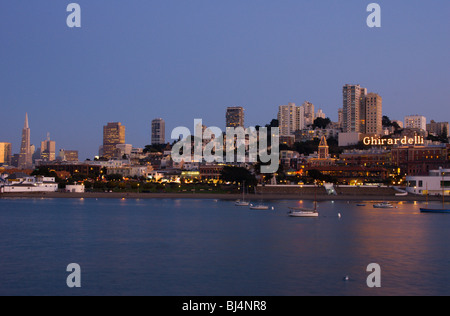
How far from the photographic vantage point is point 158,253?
39250 mm

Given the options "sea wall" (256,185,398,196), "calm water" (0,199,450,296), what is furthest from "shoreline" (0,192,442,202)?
"calm water" (0,199,450,296)

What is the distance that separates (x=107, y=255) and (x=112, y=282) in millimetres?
8970

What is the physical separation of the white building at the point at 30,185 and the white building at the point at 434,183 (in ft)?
282

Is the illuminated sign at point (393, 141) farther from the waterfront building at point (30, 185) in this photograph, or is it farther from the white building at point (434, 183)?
the waterfront building at point (30, 185)

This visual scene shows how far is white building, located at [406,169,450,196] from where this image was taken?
4554 inches

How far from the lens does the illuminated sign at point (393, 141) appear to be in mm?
170738

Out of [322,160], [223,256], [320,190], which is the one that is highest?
[322,160]

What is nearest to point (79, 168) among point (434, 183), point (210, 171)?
point (210, 171)

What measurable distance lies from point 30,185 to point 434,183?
93.9 metres

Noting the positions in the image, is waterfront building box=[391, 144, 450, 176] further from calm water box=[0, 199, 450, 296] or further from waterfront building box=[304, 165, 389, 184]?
calm water box=[0, 199, 450, 296]

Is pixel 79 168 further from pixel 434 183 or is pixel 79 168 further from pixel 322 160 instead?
pixel 434 183

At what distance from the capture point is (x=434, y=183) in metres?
117

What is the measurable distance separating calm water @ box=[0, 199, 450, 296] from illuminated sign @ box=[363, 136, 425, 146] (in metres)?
112
